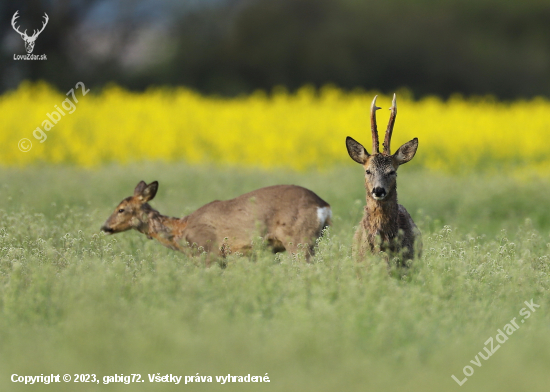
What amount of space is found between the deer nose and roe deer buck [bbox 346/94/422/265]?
0.14 feet

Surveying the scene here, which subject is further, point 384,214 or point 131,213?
point 131,213

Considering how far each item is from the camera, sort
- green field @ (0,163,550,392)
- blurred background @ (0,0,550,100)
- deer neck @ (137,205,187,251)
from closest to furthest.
Answer: green field @ (0,163,550,392)
deer neck @ (137,205,187,251)
blurred background @ (0,0,550,100)

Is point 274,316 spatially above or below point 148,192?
below

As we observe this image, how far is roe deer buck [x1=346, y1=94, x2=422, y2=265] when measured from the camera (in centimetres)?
645

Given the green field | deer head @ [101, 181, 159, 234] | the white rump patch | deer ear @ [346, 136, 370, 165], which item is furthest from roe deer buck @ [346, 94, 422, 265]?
deer head @ [101, 181, 159, 234]

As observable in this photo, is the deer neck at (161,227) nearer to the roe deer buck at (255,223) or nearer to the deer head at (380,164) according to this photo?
the roe deer buck at (255,223)

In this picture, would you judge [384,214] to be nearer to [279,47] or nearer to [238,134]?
[238,134]

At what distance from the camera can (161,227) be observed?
8.20m

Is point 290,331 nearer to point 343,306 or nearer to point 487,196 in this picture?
point 343,306

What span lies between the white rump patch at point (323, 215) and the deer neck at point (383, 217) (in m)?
1.06

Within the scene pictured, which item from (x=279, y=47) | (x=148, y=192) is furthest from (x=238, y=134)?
(x=279, y=47)

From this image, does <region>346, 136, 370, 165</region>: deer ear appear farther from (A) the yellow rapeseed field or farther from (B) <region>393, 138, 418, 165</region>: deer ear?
(A) the yellow rapeseed field

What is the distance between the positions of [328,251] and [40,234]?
2863mm

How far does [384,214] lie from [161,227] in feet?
8.38
